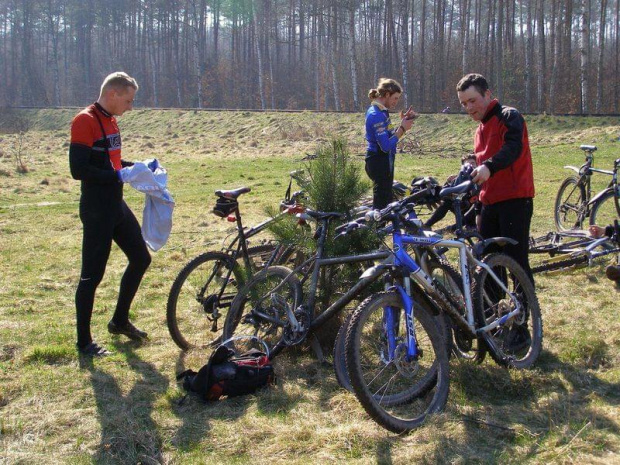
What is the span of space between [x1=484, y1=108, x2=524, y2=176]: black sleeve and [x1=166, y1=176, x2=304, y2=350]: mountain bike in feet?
4.91

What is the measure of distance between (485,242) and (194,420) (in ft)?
7.44

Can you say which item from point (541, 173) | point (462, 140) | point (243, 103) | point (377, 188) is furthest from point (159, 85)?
point (377, 188)

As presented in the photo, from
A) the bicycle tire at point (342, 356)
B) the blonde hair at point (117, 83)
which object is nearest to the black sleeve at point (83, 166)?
the blonde hair at point (117, 83)

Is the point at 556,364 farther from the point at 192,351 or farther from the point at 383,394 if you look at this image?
the point at 192,351

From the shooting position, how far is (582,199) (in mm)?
8812

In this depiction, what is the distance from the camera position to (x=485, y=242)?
4586mm

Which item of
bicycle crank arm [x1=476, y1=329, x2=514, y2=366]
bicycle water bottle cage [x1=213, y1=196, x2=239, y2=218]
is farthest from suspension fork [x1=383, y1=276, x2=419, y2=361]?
bicycle water bottle cage [x1=213, y1=196, x2=239, y2=218]

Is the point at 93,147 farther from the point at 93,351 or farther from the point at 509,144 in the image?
the point at 509,144

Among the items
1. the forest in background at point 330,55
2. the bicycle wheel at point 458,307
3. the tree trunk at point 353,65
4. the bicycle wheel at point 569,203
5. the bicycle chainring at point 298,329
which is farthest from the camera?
the tree trunk at point 353,65

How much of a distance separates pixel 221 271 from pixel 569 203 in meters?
5.74

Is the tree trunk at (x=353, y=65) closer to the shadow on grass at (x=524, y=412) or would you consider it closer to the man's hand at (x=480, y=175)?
the man's hand at (x=480, y=175)

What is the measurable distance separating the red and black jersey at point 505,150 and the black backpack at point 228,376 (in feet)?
6.87

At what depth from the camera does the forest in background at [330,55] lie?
3759 centimetres

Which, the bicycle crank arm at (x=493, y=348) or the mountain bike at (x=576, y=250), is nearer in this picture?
the bicycle crank arm at (x=493, y=348)
